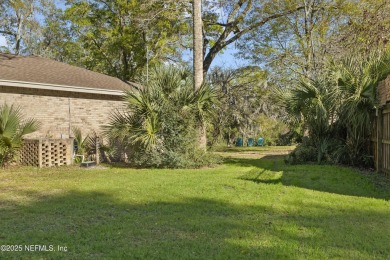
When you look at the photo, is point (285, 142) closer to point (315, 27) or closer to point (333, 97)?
point (315, 27)

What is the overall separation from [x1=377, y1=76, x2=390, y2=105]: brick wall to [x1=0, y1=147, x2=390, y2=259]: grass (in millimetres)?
1914

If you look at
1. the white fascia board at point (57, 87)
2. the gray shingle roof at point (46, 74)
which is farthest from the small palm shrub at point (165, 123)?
the gray shingle roof at point (46, 74)

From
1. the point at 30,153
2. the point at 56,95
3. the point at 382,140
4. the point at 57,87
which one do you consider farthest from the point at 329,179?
the point at 56,95

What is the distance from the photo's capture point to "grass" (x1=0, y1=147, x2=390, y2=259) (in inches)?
161

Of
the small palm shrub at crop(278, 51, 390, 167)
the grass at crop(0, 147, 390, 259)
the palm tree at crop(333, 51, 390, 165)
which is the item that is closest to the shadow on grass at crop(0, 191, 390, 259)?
the grass at crop(0, 147, 390, 259)

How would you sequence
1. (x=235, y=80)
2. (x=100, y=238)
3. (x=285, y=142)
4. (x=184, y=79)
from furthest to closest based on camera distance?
(x=285, y=142) → (x=235, y=80) → (x=184, y=79) → (x=100, y=238)

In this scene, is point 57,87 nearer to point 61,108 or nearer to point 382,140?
point 61,108

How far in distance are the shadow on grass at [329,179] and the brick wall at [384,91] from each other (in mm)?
1884

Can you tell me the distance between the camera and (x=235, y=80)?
25.6 meters

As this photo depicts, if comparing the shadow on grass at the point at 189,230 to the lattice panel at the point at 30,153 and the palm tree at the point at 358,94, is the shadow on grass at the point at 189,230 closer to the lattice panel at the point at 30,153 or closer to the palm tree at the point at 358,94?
the palm tree at the point at 358,94

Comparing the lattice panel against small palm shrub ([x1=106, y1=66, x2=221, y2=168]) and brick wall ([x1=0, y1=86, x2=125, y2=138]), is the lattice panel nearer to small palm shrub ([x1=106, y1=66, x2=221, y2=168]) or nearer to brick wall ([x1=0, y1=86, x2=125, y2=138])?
brick wall ([x1=0, y1=86, x2=125, y2=138])

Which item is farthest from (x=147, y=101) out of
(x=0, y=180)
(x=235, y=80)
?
(x=235, y=80)

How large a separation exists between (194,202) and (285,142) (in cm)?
2269

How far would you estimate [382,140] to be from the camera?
9.62 meters
